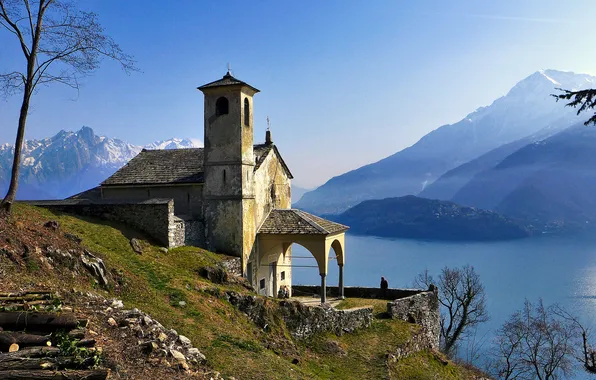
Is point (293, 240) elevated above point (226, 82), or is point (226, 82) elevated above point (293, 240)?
point (226, 82)

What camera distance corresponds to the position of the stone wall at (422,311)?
934 inches

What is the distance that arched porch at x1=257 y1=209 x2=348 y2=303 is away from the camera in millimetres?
24484

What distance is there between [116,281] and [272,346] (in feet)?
17.5

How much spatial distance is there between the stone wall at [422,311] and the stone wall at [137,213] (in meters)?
11.2

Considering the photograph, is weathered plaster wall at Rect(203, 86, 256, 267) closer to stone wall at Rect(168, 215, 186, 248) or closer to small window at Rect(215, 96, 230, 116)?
small window at Rect(215, 96, 230, 116)

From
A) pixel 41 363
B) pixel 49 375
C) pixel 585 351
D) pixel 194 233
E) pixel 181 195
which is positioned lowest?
pixel 585 351

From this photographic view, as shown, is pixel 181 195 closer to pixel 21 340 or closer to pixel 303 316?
pixel 303 316

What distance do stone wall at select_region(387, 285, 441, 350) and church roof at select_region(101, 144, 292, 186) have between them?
34.1 feet

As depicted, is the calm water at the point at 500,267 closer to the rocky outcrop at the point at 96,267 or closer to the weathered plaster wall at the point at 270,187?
the weathered plaster wall at the point at 270,187

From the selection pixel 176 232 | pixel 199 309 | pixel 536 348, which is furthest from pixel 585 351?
pixel 176 232

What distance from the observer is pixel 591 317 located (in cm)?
6331

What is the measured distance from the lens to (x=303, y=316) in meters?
18.7

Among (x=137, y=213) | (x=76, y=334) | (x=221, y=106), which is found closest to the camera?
(x=76, y=334)

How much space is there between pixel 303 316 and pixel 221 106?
1164 centimetres
